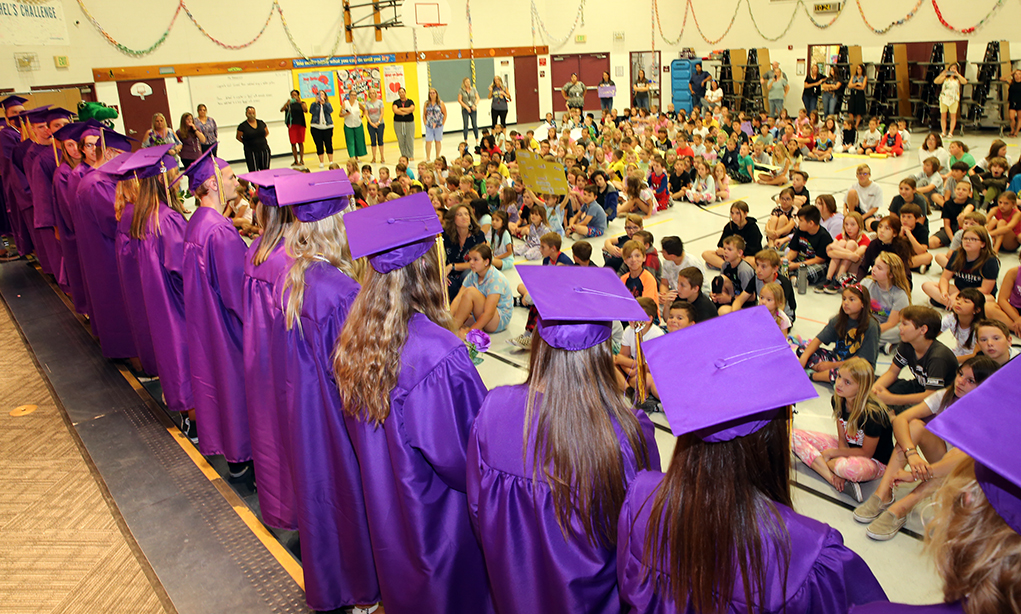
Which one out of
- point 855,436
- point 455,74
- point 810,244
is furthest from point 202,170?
point 455,74

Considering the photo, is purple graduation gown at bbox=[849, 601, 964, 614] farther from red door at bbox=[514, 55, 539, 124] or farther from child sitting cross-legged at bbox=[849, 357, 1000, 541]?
red door at bbox=[514, 55, 539, 124]

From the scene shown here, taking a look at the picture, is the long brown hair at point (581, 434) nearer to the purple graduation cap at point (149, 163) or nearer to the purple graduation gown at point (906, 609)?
the purple graduation gown at point (906, 609)

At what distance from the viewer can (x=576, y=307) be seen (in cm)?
190

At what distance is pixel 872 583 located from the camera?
149 cm

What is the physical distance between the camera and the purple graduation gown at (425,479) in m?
2.35

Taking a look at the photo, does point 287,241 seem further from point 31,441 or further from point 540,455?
point 31,441

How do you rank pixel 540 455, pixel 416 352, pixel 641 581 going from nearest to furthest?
pixel 641 581 → pixel 540 455 → pixel 416 352

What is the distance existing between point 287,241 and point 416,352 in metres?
1.15

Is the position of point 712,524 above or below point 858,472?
above

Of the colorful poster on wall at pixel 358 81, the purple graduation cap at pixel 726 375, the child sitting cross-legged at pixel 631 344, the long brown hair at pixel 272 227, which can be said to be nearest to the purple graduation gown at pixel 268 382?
the long brown hair at pixel 272 227

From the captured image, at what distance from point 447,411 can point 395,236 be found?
0.63 meters

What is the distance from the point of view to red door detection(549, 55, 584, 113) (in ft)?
80.6

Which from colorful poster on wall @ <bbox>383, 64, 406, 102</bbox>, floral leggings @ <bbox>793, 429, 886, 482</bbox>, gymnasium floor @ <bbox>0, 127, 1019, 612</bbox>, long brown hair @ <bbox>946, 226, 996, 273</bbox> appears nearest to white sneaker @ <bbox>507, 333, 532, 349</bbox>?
gymnasium floor @ <bbox>0, 127, 1019, 612</bbox>

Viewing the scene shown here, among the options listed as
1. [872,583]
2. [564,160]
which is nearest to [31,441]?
[872,583]
